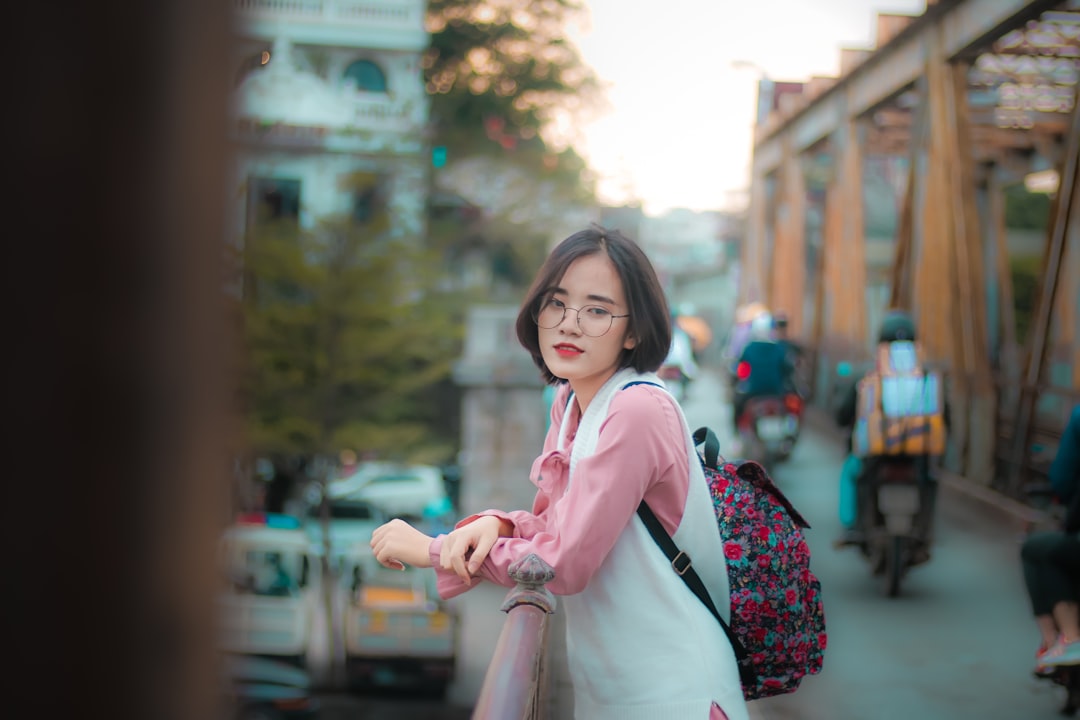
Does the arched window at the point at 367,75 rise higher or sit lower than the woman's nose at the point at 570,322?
higher

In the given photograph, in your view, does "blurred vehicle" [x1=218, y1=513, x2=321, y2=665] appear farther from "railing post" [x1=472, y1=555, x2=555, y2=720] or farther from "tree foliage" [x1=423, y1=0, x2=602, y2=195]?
"railing post" [x1=472, y1=555, x2=555, y2=720]

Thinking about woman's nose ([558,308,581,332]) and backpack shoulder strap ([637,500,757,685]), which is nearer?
backpack shoulder strap ([637,500,757,685])

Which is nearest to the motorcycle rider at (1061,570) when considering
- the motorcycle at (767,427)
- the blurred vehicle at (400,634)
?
the motorcycle at (767,427)

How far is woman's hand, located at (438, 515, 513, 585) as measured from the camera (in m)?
1.84

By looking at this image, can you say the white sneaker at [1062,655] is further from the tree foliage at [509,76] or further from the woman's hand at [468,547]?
the tree foliage at [509,76]

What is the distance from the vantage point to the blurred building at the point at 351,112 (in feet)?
87.0

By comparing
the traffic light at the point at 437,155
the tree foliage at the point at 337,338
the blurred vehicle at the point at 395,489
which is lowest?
the blurred vehicle at the point at 395,489

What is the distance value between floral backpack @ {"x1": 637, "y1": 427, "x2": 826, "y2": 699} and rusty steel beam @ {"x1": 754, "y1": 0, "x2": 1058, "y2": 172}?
7.71 metres

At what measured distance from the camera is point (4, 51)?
42 cm

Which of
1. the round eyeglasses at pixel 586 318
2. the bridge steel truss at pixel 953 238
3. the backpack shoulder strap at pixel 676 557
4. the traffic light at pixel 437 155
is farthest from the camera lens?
the traffic light at pixel 437 155

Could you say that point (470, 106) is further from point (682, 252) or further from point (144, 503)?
point (682, 252)

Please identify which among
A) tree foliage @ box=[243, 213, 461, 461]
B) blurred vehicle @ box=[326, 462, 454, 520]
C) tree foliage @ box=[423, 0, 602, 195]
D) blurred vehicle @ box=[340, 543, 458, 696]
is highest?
tree foliage @ box=[423, 0, 602, 195]

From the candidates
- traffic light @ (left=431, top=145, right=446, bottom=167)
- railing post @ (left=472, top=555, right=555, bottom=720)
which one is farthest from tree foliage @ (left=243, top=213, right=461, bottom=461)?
railing post @ (left=472, top=555, right=555, bottom=720)

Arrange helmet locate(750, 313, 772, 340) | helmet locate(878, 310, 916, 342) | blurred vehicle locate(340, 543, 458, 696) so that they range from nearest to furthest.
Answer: helmet locate(878, 310, 916, 342), helmet locate(750, 313, 772, 340), blurred vehicle locate(340, 543, 458, 696)
